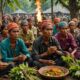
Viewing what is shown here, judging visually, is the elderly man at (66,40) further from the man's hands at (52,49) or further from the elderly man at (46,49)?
the man's hands at (52,49)

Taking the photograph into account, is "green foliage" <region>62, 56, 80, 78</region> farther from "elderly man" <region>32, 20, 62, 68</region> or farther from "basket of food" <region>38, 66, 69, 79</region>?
"elderly man" <region>32, 20, 62, 68</region>

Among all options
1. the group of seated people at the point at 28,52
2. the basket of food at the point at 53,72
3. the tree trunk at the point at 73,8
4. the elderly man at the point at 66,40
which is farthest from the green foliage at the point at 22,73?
→ the tree trunk at the point at 73,8

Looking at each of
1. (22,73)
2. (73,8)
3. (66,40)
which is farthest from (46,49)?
(73,8)

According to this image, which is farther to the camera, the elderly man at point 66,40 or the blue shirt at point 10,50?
the elderly man at point 66,40

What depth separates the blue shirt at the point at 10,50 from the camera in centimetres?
609

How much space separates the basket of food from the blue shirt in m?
0.70

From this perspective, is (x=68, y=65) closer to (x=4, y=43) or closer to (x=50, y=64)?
(x=50, y=64)

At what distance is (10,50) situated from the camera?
20.3 ft

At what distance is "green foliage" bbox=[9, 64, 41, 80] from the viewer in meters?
5.20

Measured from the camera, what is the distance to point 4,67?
5719mm

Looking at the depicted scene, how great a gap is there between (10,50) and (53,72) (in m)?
1.22

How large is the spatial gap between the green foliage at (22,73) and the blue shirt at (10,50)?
72cm

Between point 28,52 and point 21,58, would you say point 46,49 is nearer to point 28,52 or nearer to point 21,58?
point 28,52

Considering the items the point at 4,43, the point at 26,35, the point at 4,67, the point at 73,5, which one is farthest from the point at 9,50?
the point at 73,5
